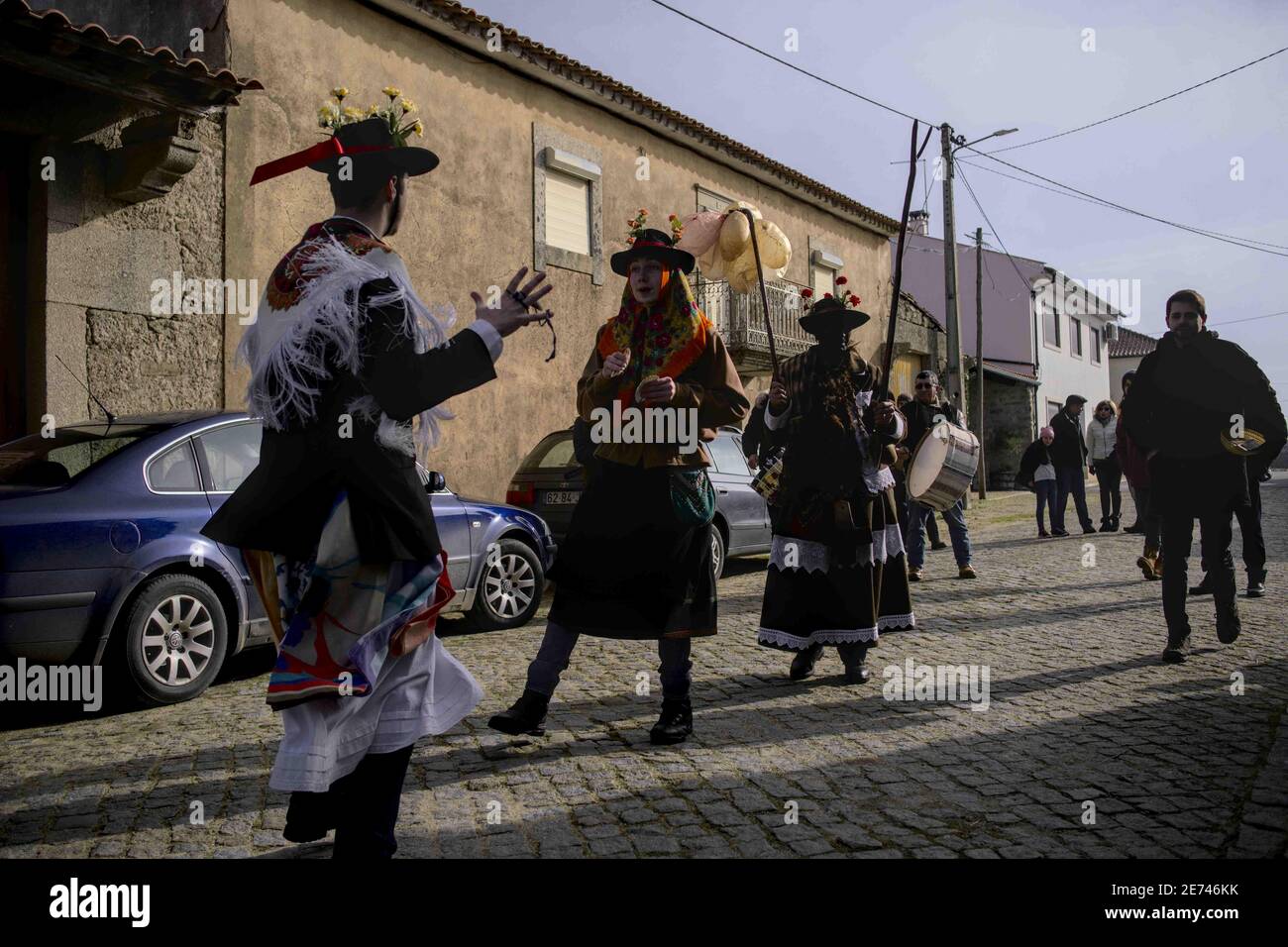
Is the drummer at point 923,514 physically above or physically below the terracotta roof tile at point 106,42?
below

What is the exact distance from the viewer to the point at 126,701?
552 cm

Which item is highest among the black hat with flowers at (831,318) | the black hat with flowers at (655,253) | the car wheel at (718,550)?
the black hat with flowers at (655,253)

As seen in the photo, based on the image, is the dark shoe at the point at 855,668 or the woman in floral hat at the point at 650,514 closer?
the woman in floral hat at the point at 650,514

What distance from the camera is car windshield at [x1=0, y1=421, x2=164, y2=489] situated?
17.7 ft

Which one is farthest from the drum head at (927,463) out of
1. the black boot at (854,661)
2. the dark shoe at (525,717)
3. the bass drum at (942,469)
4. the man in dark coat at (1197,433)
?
the dark shoe at (525,717)

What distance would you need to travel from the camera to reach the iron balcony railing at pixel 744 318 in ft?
64.8

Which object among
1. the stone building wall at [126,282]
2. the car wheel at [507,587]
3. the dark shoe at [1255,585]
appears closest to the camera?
the car wheel at [507,587]

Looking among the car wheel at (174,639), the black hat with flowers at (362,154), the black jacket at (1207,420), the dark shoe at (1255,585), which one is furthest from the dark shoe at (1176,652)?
the car wheel at (174,639)

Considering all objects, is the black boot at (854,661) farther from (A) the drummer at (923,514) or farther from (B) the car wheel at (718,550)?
(A) the drummer at (923,514)

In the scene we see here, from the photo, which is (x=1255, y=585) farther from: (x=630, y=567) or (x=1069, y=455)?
(x=630, y=567)

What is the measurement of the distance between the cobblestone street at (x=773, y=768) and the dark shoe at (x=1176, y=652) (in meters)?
0.08

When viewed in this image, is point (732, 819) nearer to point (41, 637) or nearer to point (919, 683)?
point (919, 683)

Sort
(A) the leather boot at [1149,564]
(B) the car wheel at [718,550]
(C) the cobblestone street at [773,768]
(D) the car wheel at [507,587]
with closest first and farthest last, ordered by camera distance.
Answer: (C) the cobblestone street at [773,768], (D) the car wheel at [507,587], (A) the leather boot at [1149,564], (B) the car wheel at [718,550]

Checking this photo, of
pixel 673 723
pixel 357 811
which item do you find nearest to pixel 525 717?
pixel 673 723
